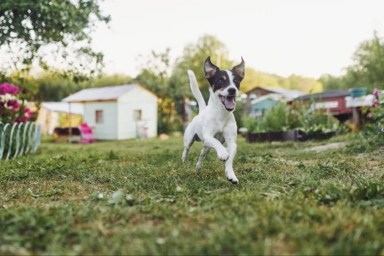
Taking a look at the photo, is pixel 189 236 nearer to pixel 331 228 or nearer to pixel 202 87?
pixel 331 228

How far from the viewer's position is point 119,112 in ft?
77.6

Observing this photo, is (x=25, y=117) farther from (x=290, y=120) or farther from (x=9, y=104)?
(x=290, y=120)

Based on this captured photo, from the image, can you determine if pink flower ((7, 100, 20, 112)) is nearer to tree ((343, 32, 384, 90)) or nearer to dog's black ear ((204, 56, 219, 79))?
dog's black ear ((204, 56, 219, 79))

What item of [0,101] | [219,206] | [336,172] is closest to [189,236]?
[219,206]

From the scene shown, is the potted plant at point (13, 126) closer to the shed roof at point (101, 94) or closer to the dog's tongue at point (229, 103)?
the dog's tongue at point (229, 103)

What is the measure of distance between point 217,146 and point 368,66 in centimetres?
3020

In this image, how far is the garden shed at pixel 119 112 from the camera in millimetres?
23734

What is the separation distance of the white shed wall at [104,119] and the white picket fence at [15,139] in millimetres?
12280

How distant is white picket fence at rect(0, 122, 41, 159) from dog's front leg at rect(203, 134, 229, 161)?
578 cm

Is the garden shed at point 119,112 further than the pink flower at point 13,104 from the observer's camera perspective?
Yes

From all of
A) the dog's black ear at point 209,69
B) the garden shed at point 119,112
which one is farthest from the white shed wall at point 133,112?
the dog's black ear at point 209,69

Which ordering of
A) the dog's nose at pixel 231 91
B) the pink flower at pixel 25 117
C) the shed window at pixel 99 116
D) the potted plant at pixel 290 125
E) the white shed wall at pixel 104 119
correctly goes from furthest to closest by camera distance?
the shed window at pixel 99 116
the white shed wall at pixel 104 119
the potted plant at pixel 290 125
the pink flower at pixel 25 117
the dog's nose at pixel 231 91

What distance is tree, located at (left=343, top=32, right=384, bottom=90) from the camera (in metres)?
29.4

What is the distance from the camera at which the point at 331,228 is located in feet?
7.64
